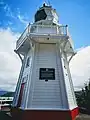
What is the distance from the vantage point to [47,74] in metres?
12.3

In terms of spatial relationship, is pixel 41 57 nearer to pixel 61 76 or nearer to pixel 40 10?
pixel 61 76

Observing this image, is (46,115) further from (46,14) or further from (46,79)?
(46,14)

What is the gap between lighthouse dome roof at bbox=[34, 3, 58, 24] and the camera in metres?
14.6

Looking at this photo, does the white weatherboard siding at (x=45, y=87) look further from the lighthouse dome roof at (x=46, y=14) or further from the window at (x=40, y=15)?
the window at (x=40, y=15)

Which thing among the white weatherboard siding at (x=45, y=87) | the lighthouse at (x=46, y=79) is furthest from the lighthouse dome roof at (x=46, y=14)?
the white weatherboard siding at (x=45, y=87)

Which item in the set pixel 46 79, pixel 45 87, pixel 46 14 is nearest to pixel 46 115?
pixel 45 87

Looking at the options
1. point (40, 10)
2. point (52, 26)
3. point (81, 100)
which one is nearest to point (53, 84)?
point (52, 26)

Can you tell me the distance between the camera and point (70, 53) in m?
15.8

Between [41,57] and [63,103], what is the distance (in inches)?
133

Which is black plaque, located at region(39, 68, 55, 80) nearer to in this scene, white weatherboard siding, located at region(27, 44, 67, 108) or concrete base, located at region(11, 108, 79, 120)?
white weatherboard siding, located at region(27, 44, 67, 108)

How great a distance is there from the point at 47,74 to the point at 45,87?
35.8 inches

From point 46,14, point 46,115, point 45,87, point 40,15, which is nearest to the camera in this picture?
point 46,115

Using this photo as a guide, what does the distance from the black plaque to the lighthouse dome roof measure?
405 cm

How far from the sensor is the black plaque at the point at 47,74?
1213 centimetres
